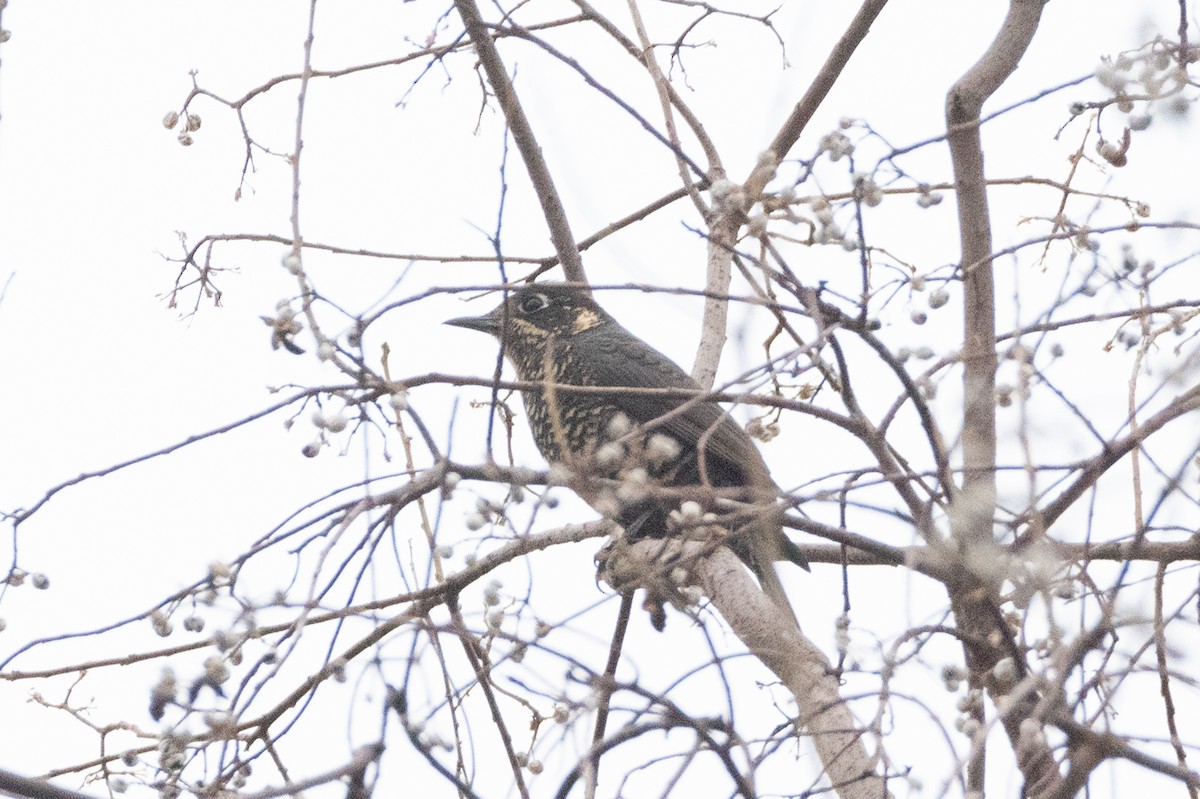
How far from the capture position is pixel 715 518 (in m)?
2.31

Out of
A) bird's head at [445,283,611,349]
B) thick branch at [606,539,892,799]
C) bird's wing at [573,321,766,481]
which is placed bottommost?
thick branch at [606,539,892,799]

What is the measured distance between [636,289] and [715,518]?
17.4 inches

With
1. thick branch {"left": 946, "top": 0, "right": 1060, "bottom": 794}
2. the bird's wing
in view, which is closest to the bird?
the bird's wing

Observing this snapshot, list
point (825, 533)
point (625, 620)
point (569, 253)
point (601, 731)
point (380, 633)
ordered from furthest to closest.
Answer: point (569, 253) < point (625, 620) < point (601, 731) < point (380, 633) < point (825, 533)

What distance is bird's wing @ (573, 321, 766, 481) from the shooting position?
4539 mm

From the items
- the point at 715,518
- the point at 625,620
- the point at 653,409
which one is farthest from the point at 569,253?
the point at 715,518

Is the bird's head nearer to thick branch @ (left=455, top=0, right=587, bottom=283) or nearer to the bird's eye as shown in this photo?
the bird's eye

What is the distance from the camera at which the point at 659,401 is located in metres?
4.26

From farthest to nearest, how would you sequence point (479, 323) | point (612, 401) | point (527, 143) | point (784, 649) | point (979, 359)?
point (479, 323) → point (612, 401) → point (527, 143) → point (784, 649) → point (979, 359)

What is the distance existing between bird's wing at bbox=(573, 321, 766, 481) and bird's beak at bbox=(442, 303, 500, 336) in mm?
373

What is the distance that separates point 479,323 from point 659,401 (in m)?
1.34

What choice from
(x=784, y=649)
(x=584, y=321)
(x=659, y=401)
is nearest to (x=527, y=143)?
(x=659, y=401)

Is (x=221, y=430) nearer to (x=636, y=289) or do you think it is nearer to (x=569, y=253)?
(x=636, y=289)

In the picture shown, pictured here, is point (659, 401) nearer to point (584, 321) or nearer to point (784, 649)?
point (784, 649)
